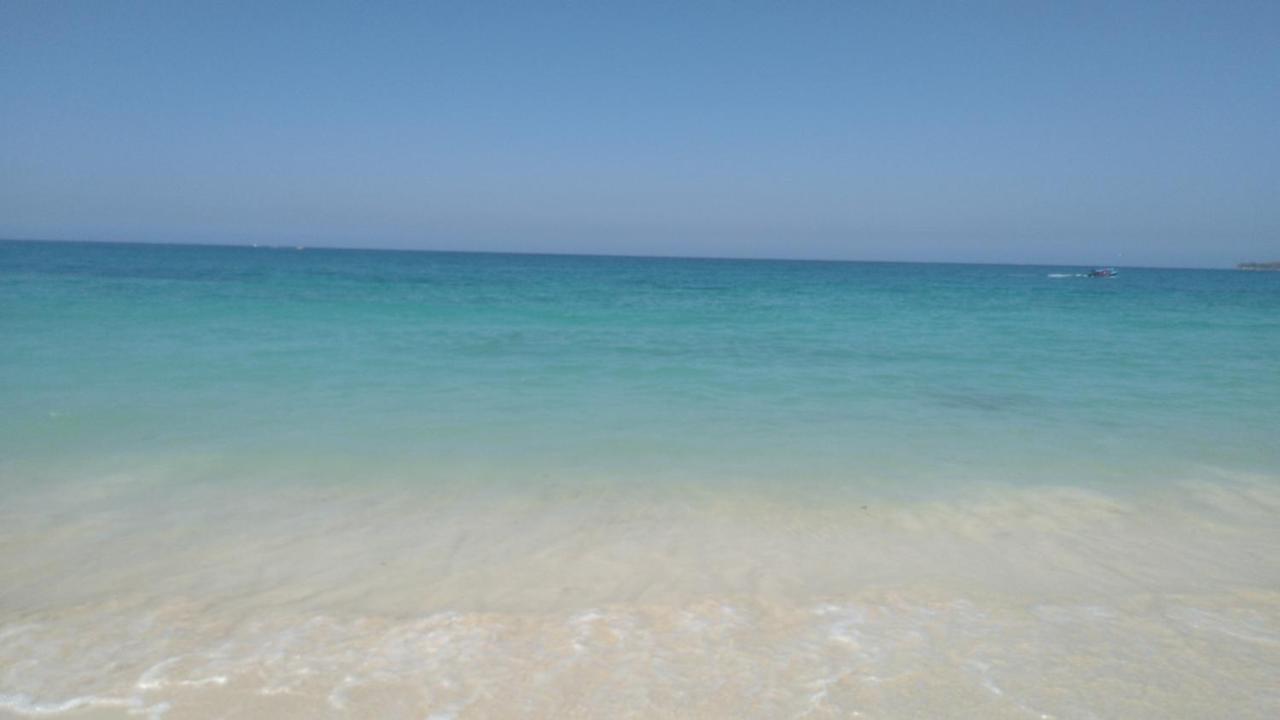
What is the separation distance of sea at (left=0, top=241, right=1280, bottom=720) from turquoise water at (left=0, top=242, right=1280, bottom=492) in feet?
0.25

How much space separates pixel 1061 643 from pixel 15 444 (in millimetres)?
8106

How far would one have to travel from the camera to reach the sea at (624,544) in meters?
3.12

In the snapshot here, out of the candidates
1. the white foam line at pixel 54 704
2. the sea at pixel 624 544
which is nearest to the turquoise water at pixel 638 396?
the sea at pixel 624 544

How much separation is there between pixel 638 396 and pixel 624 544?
4841mm

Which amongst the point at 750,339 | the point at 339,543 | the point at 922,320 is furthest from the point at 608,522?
the point at 922,320

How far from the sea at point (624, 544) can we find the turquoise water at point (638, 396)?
3.0 inches

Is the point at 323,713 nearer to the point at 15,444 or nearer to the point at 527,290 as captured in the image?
the point at 15,444

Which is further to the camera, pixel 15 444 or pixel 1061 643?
pixel 15 444

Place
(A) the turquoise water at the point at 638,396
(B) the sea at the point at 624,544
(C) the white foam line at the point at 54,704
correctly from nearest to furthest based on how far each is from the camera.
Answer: (C) the white foam line at the point at 54,704
(B) the sea at the point at 624,544
(A) the turquoise water at the point at 638,396

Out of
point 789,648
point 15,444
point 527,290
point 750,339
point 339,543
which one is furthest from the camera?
point 527,290

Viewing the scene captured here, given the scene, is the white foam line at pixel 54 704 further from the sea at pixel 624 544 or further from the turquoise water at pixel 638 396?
the turquoise water at pixel 638 396

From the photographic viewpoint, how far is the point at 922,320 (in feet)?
75.8

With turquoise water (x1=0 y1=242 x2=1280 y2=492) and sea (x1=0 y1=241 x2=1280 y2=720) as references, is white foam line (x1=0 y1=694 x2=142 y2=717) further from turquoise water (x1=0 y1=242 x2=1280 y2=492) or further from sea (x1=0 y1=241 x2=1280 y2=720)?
turquoise water (x1=0 y1=242 x2=1280 y2=492)

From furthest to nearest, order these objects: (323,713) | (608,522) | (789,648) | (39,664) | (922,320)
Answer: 1. (922,320)
2. (608,522)
3. (789,648)
4. (39,664)
5. (323,713)
